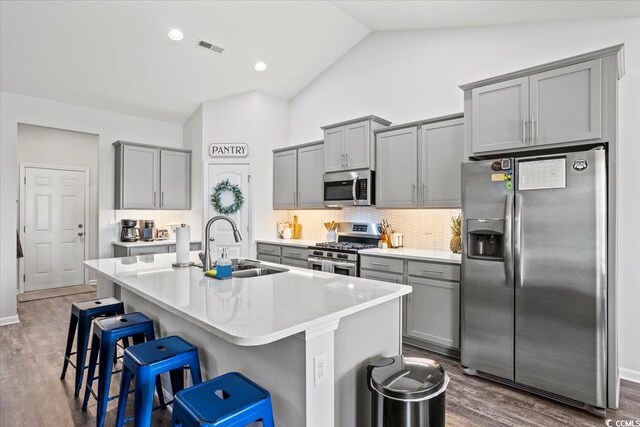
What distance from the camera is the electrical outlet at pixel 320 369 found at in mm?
1480

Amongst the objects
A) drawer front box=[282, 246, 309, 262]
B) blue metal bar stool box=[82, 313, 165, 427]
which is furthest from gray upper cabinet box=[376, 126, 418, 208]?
blue metal bar stool box=[82, 313, 165, 427]

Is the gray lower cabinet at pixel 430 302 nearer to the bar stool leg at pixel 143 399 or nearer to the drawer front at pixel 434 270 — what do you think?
the drawer front at pixel 434 270

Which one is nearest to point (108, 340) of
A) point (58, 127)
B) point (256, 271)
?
point (256, 271)

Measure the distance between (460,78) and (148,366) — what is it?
3908 mm

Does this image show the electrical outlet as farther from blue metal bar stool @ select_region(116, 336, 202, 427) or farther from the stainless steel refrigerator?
the stainless steel refrigerator

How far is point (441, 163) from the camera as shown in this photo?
12.0ft

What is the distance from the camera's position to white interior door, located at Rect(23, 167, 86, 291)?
607 cm

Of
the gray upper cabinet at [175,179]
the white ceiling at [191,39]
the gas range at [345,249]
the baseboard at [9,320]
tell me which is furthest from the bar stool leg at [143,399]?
the gray upper cabinet at [175,179]

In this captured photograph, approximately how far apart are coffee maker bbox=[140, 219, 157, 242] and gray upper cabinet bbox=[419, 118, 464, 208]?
4.10m

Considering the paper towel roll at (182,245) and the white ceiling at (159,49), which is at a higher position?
the white ceiling at (159,49)

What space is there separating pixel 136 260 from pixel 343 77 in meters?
3.65

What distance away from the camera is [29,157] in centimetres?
605

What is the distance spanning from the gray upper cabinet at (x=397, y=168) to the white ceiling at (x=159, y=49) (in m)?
1.68
